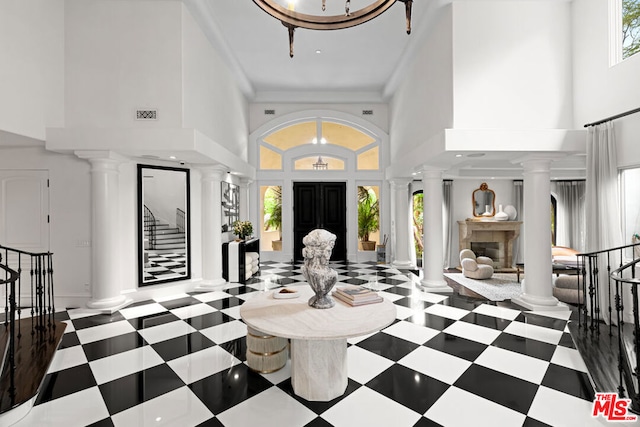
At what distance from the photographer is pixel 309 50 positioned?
6.33 metres

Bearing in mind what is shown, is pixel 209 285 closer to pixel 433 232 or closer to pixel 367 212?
pixel 433 232

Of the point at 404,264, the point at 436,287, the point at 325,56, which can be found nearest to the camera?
the point at 436,287

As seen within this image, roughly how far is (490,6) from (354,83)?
384 centimetres

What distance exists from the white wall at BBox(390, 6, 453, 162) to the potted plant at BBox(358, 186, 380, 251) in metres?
1.95

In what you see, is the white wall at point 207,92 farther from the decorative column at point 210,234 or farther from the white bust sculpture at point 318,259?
the white bust sculpture at point 318,259

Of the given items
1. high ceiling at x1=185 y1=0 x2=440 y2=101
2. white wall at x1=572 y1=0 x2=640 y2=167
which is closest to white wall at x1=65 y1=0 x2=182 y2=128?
high ceiling at x1=185 y1=0 x2=440 y2=101

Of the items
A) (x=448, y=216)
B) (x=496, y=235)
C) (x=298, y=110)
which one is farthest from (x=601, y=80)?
(x=298, y=110)

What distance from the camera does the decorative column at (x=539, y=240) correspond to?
15.5 ft

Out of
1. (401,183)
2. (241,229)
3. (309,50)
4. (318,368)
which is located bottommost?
(318,368)

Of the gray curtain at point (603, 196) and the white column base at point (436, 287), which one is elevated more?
the gray curtain at point (603, 196)

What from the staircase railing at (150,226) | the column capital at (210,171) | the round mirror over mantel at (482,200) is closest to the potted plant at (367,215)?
the round mirror over mantel at (482,200)

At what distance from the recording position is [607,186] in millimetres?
4141

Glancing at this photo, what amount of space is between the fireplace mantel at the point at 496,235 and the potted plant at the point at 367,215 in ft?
8.58

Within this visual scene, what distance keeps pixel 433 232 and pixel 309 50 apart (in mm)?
4558
